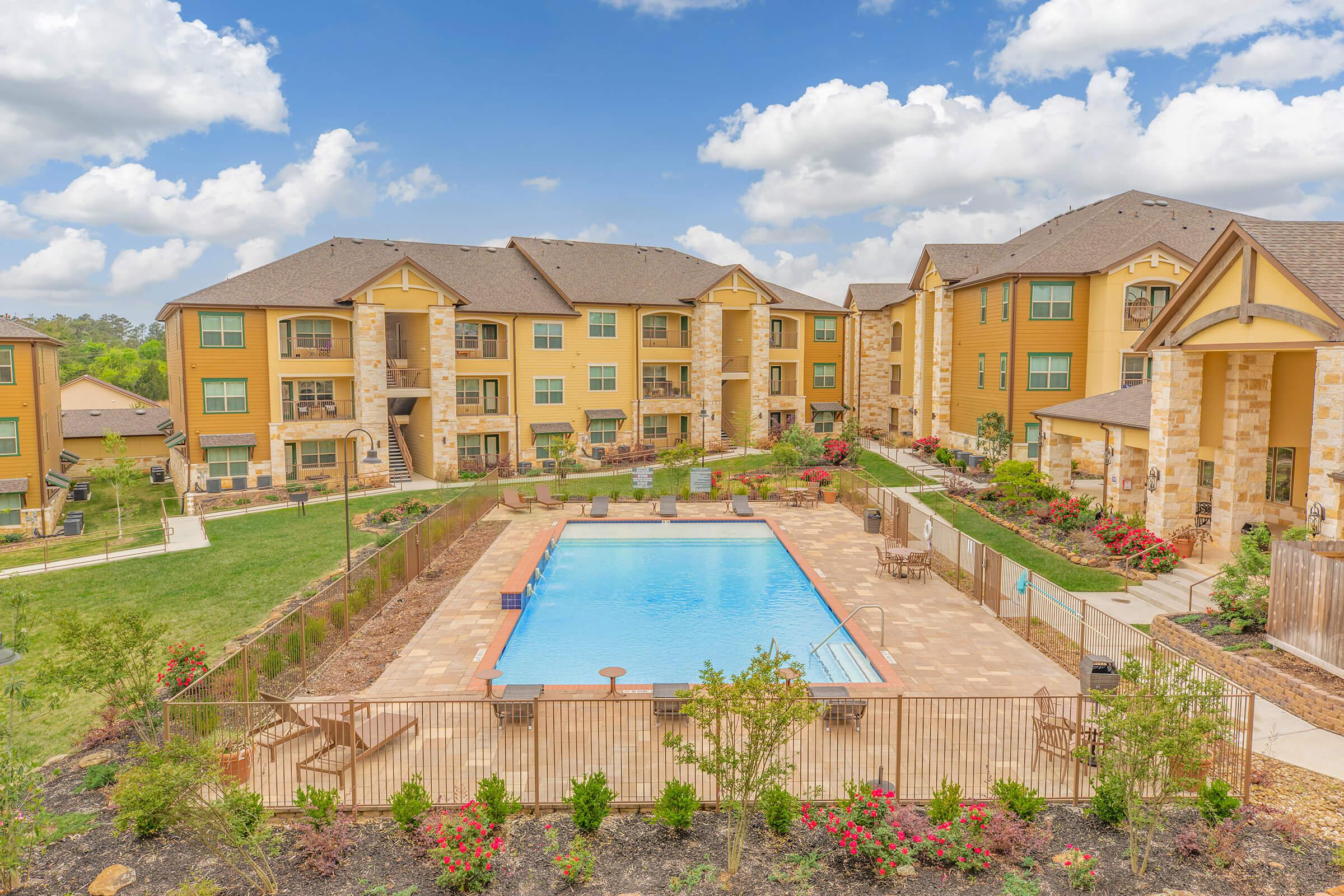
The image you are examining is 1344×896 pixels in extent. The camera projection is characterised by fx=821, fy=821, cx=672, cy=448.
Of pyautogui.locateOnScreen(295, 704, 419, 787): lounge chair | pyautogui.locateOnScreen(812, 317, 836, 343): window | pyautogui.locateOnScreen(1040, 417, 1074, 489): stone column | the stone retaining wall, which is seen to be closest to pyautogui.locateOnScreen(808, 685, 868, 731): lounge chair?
→ pyautogui.locateOnScreen(295, 704, 419, 787): lounge chair

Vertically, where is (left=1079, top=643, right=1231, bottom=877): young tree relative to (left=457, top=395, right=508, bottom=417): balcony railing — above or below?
below

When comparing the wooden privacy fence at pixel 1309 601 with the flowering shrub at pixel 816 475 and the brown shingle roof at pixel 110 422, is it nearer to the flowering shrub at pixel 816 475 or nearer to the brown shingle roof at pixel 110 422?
the flowering shrub at pixel 816 475

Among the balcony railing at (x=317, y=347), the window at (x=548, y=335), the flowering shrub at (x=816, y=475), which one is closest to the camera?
the flowering shrub at (x=816, y=475)

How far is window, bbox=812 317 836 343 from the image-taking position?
158 ft

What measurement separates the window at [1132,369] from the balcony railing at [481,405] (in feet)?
89.0

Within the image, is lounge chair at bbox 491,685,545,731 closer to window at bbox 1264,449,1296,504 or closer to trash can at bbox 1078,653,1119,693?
trash can at bbox 1078,653,1119,693

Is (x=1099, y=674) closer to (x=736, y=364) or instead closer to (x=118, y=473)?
(x=736, y=364)

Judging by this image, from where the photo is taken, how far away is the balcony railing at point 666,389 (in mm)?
44219

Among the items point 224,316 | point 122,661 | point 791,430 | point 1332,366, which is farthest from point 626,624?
point 224,316

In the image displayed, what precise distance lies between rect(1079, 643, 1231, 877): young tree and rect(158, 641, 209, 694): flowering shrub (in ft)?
39.4

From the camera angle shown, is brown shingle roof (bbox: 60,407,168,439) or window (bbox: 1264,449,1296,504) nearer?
→ window (bbox: 1264,449,1296,504)

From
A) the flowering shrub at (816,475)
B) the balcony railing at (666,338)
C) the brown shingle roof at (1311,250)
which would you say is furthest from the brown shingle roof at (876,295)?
the brown shingle roof at (1311,250)

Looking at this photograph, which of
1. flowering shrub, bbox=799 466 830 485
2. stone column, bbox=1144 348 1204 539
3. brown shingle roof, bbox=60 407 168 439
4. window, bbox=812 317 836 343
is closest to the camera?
stone column, bbox=1144 348 1204 539

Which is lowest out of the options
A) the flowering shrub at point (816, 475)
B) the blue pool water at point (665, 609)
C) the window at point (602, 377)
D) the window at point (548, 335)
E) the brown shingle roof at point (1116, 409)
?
the blue pool water at point (665, 609)
